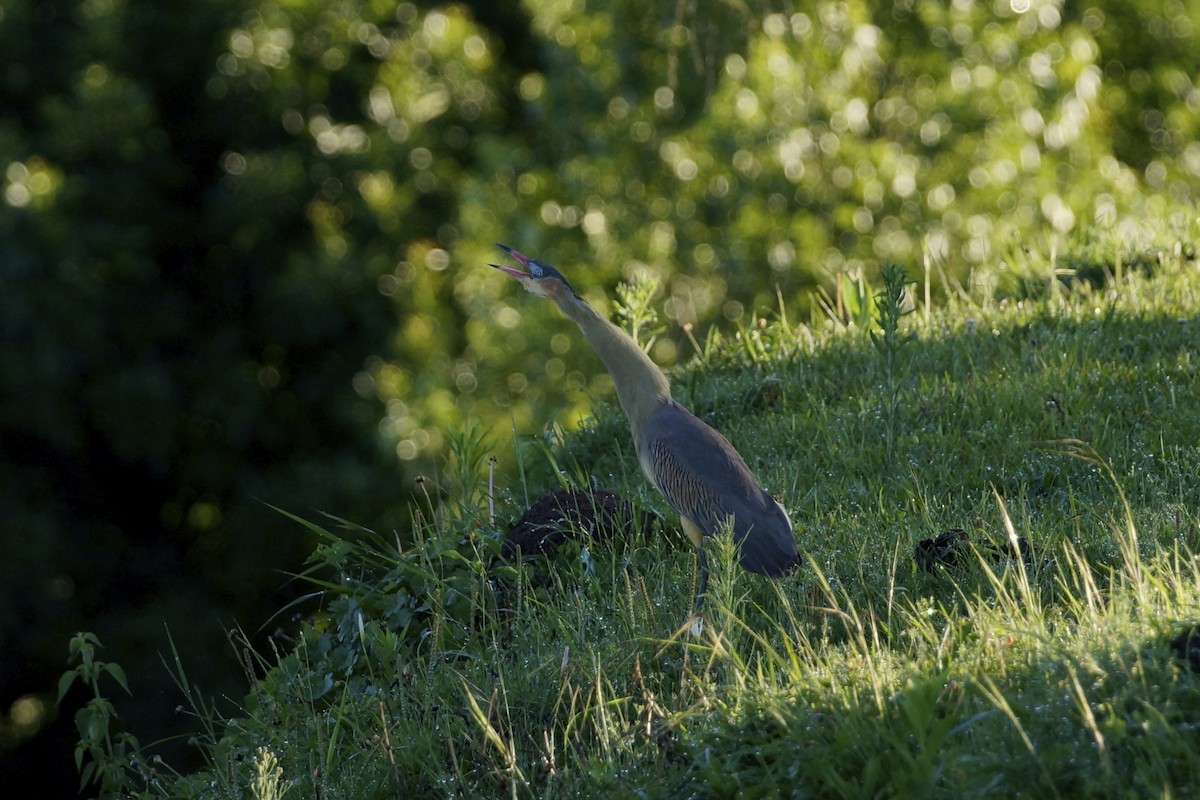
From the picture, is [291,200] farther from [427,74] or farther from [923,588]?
[923,588]

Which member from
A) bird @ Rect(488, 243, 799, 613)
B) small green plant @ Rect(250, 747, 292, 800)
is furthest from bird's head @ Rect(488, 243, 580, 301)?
small green plant @ Rect(250, 747, 292, 800)

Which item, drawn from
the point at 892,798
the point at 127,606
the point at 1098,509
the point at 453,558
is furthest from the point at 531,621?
the point at 127,606

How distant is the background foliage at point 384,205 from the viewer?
11.8 m

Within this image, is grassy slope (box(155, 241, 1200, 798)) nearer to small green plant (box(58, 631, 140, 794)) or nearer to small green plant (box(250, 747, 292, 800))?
small green plant (box(250, 747, 292, 800))

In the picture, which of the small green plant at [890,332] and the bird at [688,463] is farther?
the small green plant at [890,332]

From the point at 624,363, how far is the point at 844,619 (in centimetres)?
156

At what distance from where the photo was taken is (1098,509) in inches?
180

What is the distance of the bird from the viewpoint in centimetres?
423

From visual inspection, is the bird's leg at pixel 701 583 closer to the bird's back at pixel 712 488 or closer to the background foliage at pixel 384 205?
the bird's back at pixel 712 488

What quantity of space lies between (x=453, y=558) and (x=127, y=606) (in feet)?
29.7

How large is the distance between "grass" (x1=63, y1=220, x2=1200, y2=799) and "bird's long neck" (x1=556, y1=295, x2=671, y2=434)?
437 millimetres

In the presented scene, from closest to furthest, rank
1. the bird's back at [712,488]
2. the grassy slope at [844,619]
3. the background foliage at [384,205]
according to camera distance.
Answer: the grassy slope at [844,619] < the bird's back at [712,488] < the background foliage at [384,205]

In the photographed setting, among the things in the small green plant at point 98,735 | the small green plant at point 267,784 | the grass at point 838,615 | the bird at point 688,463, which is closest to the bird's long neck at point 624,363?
the bird at point 688,463

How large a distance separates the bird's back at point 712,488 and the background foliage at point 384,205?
6.32 meters
